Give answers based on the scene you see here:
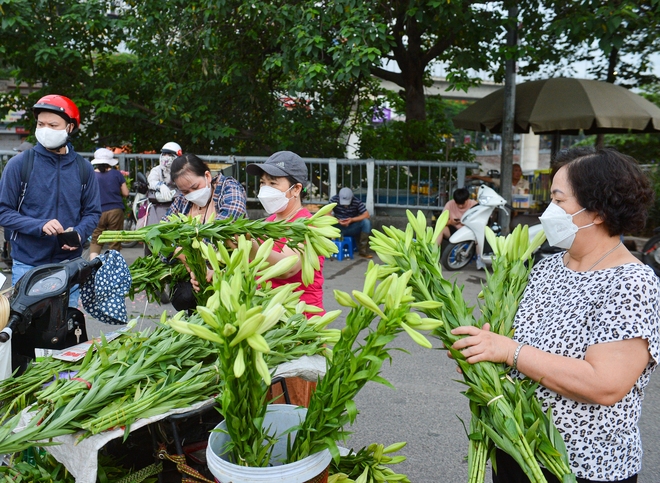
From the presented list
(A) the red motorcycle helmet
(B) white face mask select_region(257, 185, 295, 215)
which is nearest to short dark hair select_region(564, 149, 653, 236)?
(B) white face mask select_region(257, 185, 295, 215)

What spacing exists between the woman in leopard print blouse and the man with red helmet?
268 centimetres

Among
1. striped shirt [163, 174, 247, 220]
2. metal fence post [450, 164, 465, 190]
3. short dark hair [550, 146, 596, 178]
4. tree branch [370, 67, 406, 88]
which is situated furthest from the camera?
tree branch [370, 67, 406, 88]

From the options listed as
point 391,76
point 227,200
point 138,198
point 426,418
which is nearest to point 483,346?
point 227,200

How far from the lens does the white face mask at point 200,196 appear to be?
150 inches

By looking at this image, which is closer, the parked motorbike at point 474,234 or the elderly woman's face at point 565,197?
the elderly woman's face at point 565,197

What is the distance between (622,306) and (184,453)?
143 centimetres

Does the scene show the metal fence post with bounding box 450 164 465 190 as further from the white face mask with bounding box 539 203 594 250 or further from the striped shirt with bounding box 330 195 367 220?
the white face mask with bounding box 539 203 594 250

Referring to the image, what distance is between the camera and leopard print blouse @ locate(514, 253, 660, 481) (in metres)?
1.72

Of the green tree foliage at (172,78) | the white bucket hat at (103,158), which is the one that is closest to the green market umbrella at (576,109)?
the green tree foliage at (172,78)

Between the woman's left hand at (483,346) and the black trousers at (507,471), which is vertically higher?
the woman's left hand at (483,346)

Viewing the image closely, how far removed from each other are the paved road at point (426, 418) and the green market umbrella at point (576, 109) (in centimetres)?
512

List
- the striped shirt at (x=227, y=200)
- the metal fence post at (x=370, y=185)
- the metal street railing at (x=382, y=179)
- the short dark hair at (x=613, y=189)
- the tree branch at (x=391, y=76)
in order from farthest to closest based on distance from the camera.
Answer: the tree branch at (x=391, y=76)
the metal fence post at (x=370, y=185)
the metal street railing at (x=382, y=179)
the striped shirt at (x=227, y=200)
the short dark hair at (x=613, y=189)

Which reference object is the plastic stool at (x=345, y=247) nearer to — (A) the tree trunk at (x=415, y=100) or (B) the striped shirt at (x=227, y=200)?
(A) the tree trunk at (x=415, y=100)

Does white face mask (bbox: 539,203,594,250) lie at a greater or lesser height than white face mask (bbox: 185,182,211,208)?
greater
